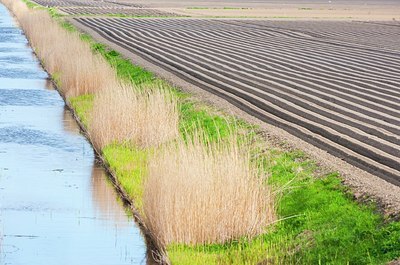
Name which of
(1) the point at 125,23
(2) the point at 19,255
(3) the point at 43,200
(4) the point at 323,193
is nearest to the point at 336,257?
(4) the point at 323,193

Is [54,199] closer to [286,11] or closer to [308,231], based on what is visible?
[308,231]

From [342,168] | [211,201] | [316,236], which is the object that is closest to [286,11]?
[342,168]

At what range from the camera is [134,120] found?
15898mm

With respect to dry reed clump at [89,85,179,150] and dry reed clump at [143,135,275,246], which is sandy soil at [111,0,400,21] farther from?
dry reed clump at [143,135,275,246]

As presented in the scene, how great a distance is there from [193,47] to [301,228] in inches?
913

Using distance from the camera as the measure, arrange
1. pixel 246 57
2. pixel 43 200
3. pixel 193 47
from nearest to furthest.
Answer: pixel 43 200, pixel 246 57, pixel 193 47

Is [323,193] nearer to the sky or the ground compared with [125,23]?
nearer to the sky

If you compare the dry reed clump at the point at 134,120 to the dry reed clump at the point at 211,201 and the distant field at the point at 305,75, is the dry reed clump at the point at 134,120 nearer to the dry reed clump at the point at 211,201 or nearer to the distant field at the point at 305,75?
the distant field at the point at 305,75

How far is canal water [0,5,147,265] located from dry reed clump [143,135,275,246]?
719 millimetres

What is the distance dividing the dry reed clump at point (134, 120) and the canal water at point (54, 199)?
0.55 meters

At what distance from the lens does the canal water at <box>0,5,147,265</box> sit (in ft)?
36.1

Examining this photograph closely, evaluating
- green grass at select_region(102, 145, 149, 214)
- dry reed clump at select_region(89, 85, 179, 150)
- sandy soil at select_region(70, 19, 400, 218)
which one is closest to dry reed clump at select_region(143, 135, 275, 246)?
sandy soil at select_region(70, 19, 400, 218)

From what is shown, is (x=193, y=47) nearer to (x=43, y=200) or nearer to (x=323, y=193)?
(x=43, y=200)

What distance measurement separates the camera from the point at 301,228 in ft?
33.1
